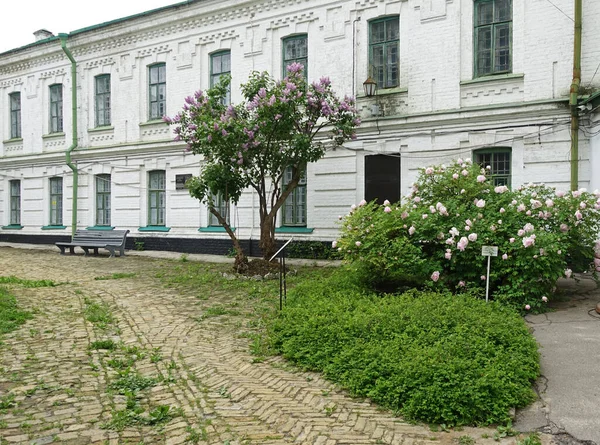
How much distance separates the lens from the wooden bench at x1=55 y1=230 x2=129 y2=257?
1788 centimetres

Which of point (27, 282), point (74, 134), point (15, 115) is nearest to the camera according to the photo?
point (27, 282)

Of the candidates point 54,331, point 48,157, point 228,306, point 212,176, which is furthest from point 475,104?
point 48,157

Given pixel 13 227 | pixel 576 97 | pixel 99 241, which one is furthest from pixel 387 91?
pixel 13 227

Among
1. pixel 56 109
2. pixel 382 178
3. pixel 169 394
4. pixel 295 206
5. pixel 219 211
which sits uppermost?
pixel 56 109

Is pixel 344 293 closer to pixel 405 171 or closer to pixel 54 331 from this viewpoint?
pixel 54 331

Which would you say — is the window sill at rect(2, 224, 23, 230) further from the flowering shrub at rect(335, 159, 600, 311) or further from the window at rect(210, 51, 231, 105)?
the flowering shrub at rect(335, 159, 600, 311)

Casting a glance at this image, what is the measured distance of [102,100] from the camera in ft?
67.3

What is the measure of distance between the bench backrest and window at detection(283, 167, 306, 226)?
18.3 ft

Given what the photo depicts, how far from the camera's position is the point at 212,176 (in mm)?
12133

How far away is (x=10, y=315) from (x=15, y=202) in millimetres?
17932

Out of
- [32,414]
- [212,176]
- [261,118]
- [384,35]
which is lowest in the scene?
[32,414]

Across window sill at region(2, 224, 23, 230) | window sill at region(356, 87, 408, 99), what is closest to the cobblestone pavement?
window sill at region(356, 87, 408, 99)

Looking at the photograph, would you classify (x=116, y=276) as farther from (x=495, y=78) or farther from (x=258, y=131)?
(x=495, y=78)

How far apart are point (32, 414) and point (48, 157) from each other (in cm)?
1937
